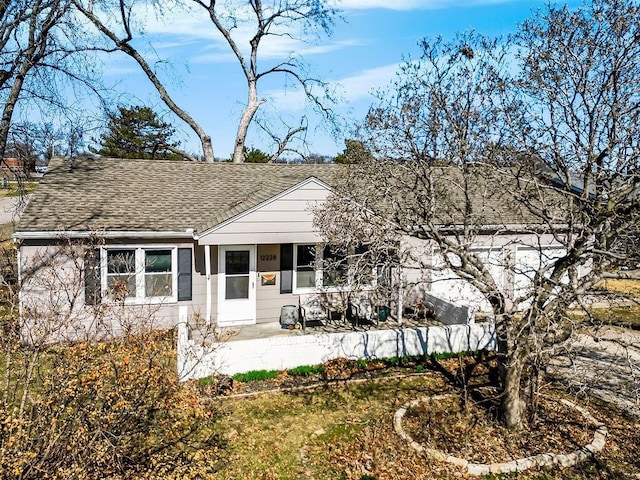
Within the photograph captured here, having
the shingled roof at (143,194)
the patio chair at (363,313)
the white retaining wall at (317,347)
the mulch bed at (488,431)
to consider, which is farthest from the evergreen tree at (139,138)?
the mulch bed at (488,431)

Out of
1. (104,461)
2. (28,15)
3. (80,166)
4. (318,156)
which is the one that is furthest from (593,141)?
(318,156)

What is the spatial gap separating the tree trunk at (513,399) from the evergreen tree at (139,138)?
29555mm

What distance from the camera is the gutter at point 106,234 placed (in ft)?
34.9

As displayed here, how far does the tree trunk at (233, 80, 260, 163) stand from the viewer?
83.3ft

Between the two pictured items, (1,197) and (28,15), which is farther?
(1,197)

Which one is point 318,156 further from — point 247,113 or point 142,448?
point 142,448

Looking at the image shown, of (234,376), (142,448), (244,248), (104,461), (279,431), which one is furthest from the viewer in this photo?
(244,248)

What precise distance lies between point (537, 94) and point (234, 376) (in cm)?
753

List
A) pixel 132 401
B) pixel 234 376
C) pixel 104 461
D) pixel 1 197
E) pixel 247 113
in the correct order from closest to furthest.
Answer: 1. pixel 104 461
2. pixel 132 401
3. pixel 234 376
4. pixel 247 113
5. pixel 1 197

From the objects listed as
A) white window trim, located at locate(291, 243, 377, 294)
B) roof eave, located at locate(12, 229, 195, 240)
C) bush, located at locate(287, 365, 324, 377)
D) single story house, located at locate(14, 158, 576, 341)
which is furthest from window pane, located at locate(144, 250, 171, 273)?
bush, located at locate(287, 365, 324, 377)

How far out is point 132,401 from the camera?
5836 mm

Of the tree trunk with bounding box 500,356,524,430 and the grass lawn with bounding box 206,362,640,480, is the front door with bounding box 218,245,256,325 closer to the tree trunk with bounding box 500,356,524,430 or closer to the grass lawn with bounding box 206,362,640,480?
the grass lawn with bounding box 206,362,640,480

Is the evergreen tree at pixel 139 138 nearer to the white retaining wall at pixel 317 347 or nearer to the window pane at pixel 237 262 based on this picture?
the window pane at pixel 237 262

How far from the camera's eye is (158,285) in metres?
12.1
